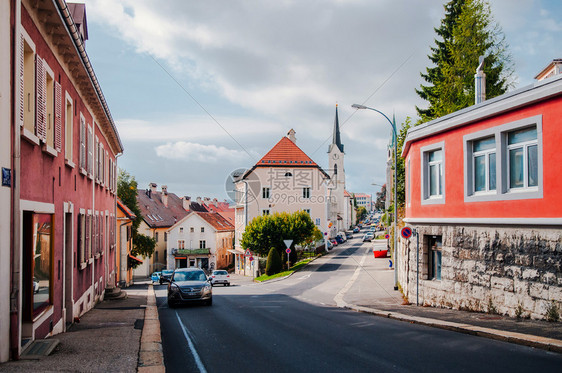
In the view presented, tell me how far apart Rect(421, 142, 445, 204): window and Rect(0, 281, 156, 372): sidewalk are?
30.8ft

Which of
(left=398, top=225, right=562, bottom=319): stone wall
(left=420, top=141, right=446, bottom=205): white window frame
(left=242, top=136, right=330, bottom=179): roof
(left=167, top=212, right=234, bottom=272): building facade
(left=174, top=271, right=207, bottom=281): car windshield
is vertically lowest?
(left=167, top=212, right=234, bottom=272): building facade

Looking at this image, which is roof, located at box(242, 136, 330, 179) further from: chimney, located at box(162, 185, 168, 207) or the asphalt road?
the asphalt road

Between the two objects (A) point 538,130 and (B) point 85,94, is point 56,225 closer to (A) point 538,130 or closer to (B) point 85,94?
(B) point 85,94

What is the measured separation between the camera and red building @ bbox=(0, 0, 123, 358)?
7.13m

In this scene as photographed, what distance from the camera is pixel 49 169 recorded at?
9.70 m

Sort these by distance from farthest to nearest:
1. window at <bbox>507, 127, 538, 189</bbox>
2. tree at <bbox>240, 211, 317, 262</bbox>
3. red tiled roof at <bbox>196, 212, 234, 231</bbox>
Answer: red tiled roof at <bbox>196, 212, 234, 231</bbox>
tree at <bbox>240, 211, 317, 262</bbox>
window at <bbox>507, 127, 538, 189</bbox>

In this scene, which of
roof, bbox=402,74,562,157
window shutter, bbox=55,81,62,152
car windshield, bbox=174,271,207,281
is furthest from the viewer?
car windshield, bbox=174,271,207,281

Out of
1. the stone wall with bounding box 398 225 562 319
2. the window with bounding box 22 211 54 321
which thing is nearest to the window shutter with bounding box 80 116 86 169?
the window with bounding box 22 211 54 321

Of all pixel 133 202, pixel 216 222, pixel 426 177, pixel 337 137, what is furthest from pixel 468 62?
pixel 337 137

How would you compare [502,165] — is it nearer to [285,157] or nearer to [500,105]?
[500,105]

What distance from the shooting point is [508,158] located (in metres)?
12.3

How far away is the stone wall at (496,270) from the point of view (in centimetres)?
1077

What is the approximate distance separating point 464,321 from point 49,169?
32.2ft

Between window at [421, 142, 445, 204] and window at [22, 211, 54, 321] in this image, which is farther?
window at [421, 142, 445, 204]
